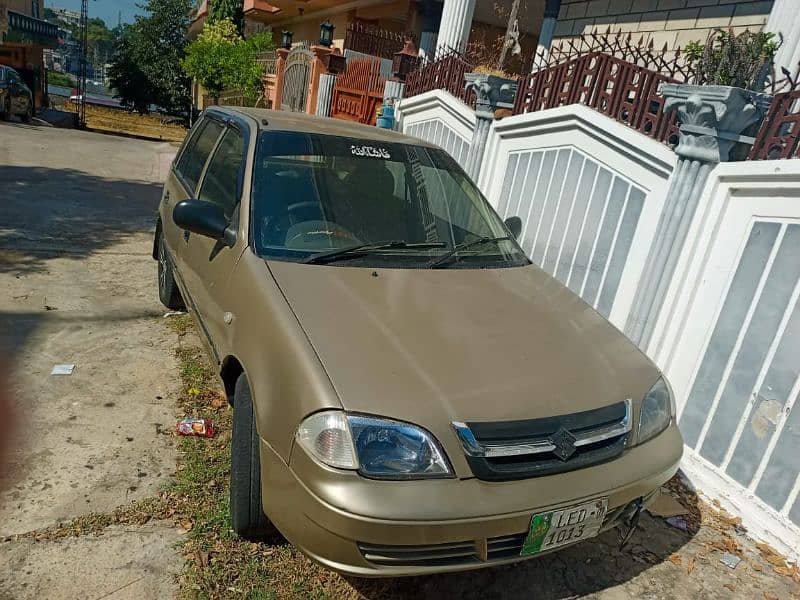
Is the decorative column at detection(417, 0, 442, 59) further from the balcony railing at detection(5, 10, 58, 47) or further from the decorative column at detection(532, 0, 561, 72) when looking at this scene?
the balcony railing at detection(5, 10, 58, 47)

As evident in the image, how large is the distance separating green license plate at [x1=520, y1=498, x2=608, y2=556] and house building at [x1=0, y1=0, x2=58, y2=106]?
1003 inches

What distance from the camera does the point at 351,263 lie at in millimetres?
2928

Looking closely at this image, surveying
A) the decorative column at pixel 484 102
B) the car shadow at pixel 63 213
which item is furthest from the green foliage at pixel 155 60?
the decorative column at pixel 484 102

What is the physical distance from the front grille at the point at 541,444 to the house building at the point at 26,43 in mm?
25308

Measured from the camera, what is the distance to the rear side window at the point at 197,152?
4098mm

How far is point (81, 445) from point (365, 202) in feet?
6.43

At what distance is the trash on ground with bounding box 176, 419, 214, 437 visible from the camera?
3.35 m

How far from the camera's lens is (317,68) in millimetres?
14031

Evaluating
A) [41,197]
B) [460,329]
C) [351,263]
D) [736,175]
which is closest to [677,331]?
[736,175]

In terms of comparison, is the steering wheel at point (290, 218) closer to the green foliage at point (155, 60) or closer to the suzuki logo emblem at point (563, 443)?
the suzuki logo emblem at point (563, 443)

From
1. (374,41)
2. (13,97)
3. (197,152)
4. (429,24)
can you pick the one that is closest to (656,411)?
(197,152)

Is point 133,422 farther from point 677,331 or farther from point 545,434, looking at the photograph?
point 677,331

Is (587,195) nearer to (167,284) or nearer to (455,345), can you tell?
(455,345)

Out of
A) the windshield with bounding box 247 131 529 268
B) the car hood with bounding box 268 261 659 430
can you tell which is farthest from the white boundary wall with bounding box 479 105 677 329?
the car hood with bounding box 268 261 659 430
